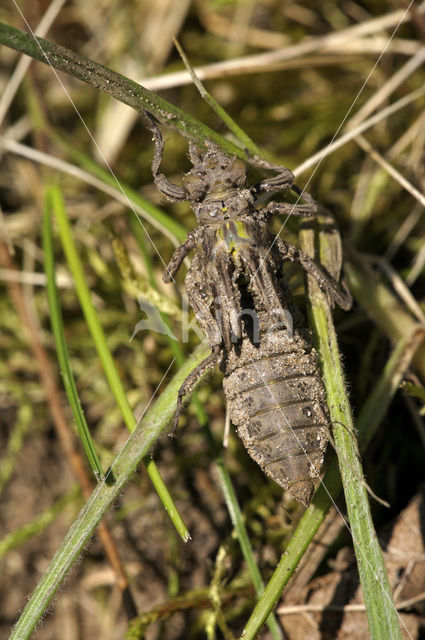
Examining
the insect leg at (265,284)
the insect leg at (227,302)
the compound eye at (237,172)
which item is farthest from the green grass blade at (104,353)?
the compound eye at (237,172)

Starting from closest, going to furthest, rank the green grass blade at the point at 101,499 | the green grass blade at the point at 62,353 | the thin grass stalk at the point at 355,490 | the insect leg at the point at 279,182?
the thin grass stalk at the point at 355,490 → the green grass blade at the point at 101,499 → the green grass blade at the point at 62,353 → the insect leg at the point at 279,182

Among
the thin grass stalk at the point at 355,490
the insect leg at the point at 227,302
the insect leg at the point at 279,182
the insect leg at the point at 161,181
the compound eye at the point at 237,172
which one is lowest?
the thin grass stalk at the point at 355,490

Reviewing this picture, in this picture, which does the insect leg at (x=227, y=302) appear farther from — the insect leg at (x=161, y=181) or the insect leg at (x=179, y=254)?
the insect leg at (x=161, y=181)

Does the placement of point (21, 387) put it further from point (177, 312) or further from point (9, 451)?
point (177, 312)

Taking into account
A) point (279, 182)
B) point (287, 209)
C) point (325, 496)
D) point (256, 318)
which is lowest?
point (325, 496)

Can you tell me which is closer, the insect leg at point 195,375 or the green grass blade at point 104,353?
the green grass blade at point 104,353

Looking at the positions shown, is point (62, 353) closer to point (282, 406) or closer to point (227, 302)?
point (227, 302)

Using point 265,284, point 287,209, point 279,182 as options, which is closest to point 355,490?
point 265,284
